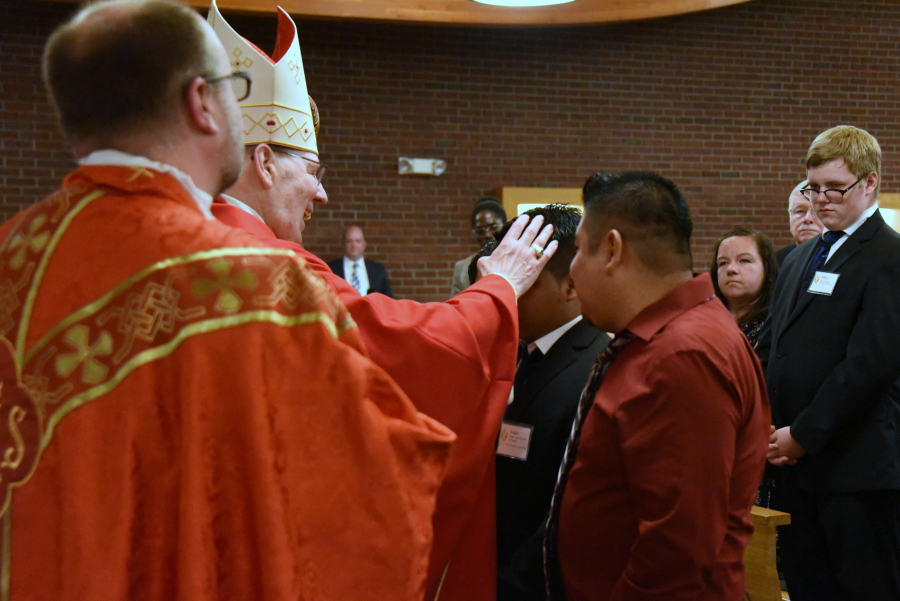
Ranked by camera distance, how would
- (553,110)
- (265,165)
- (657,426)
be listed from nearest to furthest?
(657,426) → (265,165) → (553,110)

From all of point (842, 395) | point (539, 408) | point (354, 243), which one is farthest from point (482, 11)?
point (539, 408)

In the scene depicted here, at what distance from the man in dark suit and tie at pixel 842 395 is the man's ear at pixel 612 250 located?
4.26 feet

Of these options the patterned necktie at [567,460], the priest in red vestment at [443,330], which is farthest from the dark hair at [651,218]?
the priest in red vestment at [443,330]

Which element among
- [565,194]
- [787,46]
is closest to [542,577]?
[565,194]

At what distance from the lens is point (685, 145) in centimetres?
774

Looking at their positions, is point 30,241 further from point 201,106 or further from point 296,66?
point 296,66

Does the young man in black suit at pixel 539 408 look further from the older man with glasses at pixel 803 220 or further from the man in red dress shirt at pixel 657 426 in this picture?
the older man with glasses at pixel 803 220

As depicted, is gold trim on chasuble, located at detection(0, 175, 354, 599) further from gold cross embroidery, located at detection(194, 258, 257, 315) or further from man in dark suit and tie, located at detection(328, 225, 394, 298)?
man in dark suit and tie, located at detection(328, 225, 394, 298)

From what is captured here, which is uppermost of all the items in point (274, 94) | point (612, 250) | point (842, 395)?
point (274, 94)

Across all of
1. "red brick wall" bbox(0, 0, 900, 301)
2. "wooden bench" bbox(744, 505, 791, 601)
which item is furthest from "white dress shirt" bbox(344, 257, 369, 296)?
"wooden bench" bbox(744, 505, 791, 601)

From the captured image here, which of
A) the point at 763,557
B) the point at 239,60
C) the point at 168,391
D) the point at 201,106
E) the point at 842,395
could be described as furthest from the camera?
the point at 763,557

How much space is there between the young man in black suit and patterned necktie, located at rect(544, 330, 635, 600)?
7 cm

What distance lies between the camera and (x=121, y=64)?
1.03 m

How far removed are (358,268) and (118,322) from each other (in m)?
5.98
